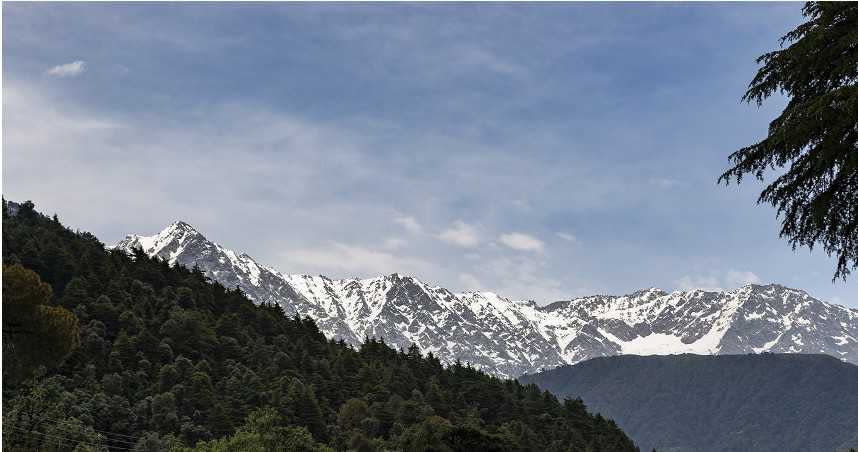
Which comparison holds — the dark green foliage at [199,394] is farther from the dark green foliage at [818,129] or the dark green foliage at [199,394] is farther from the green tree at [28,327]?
the dark green foliage at [818,129]

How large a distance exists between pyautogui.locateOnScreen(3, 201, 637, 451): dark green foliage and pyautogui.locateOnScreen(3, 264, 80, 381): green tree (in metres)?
7.72

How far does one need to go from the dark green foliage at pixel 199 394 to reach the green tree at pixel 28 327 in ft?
25.3

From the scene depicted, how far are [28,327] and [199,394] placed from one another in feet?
254

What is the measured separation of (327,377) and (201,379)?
157ft

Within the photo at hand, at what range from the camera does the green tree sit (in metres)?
67.8

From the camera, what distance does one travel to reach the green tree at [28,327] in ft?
222

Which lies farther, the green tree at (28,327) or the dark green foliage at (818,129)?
the green tree at (28,327)

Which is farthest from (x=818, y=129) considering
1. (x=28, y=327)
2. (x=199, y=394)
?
(x=199, y=394)

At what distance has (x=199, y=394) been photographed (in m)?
144

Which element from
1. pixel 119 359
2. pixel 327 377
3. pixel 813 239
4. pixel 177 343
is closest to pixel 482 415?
Result: pixel 327 377

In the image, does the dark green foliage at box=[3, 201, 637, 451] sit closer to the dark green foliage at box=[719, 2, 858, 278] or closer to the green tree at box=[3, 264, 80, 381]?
the green tree at box=[3, 264, 80, 381]

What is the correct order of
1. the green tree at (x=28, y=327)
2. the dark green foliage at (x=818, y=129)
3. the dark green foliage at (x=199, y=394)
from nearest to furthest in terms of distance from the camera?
the dark green foliage at (x=818, y=129)
the green tree at (x=28, y=327)
the dark green foliage at (x=199, y=394)

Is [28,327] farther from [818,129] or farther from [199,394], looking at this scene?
[199,394]

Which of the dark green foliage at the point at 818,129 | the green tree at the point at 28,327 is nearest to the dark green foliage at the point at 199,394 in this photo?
the green tree at the point at 28,327
